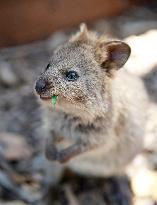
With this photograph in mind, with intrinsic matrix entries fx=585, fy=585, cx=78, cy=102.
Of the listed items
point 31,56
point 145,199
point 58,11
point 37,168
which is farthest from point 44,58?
point 145,199

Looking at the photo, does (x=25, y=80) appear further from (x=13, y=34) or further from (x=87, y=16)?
(x=87, y=16)

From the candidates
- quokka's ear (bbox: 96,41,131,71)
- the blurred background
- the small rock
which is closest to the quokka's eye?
quokka's ear (bbox: 96,41,131,71)

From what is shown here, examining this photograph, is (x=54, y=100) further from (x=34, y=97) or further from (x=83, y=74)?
(x=34, y=97)

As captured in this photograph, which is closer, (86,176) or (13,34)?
(86,176)

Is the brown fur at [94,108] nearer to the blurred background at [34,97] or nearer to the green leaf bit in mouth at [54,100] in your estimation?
the green leaf bit in mouth at [54,100]

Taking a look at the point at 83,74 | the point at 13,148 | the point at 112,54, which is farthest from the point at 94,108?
the point at 13,148

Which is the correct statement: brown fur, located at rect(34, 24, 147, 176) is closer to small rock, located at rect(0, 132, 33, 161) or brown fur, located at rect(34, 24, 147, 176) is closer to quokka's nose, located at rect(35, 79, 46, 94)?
quokka's nose, located at rect(35, 79, 46, 94)

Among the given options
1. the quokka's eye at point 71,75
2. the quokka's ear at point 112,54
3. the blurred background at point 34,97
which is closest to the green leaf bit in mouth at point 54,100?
the quokka's eye at point 71,75

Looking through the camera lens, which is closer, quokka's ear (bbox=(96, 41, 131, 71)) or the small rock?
quokka's ear (bbox=(96, 41, 131, 71))
